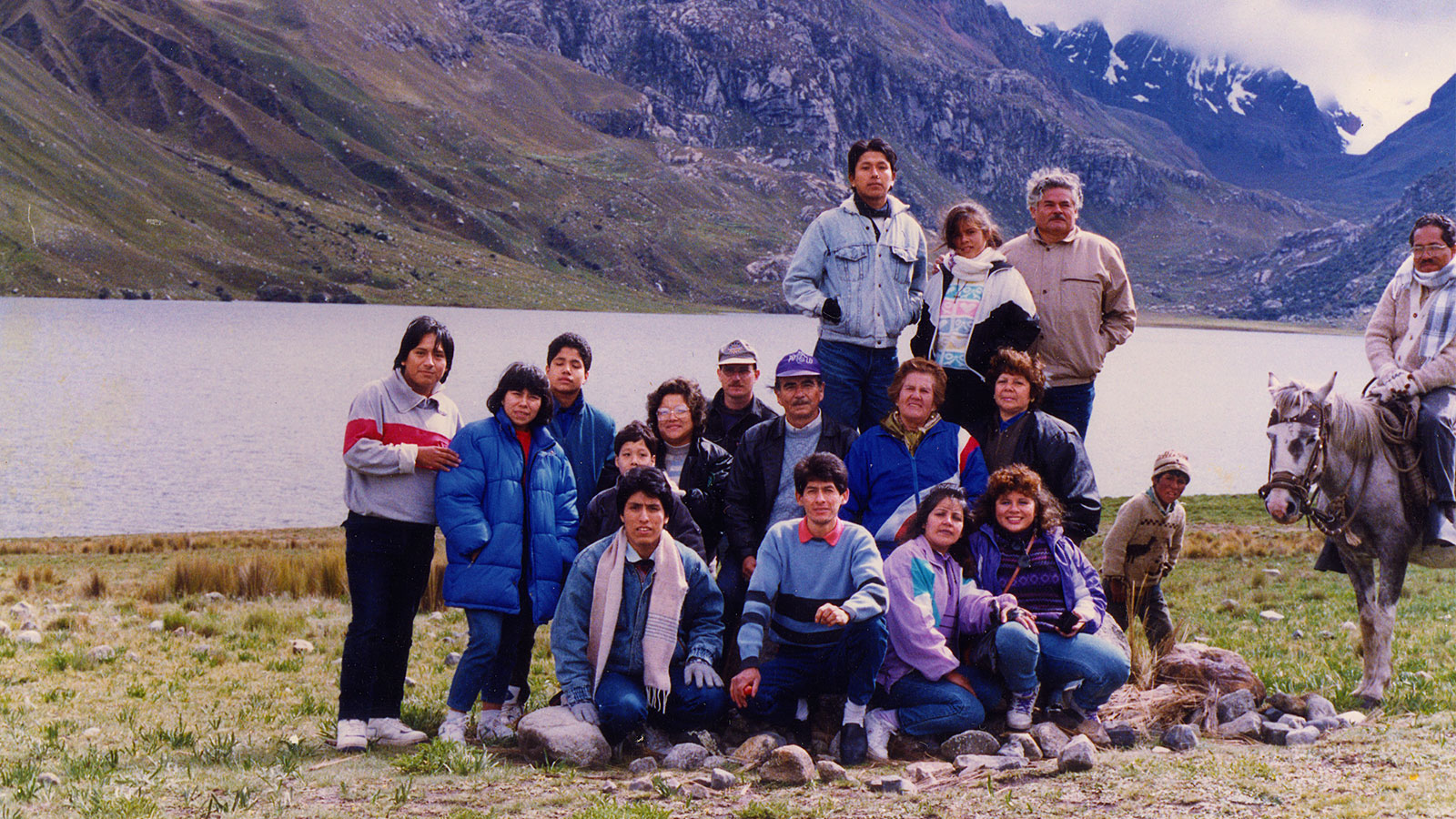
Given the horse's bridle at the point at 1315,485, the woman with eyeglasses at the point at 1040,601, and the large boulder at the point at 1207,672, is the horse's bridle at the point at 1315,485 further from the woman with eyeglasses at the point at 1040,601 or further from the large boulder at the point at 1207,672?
the woman with eyeglasses at the point at 1040,601

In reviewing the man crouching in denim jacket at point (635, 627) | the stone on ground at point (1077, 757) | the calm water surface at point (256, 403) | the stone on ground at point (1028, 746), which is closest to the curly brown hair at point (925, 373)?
the man crouching in denim jacket at point (635, 627)

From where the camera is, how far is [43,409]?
1797 inches

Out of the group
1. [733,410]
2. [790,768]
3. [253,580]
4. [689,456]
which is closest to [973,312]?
[733,410]

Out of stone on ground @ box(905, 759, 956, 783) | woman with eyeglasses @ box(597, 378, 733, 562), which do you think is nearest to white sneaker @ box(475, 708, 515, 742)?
woman with eyeglasses @ box(597, 378, 733, 562)

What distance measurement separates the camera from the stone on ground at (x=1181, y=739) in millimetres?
6133

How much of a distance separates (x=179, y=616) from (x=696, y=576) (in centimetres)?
825

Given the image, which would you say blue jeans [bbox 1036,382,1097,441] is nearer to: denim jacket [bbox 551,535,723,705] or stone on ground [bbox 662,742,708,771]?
denim jacket [bbox 551,535,723,705]

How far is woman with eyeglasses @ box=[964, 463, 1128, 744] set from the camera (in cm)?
625

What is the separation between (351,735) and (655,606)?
207 centimetres

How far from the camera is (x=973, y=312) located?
7.28m

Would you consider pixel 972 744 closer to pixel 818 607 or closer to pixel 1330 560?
pixel 818 607

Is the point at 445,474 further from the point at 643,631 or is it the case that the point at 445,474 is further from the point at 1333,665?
the point at 1333,665

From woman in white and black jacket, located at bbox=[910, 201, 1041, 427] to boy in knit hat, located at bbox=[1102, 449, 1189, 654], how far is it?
7.85 ft

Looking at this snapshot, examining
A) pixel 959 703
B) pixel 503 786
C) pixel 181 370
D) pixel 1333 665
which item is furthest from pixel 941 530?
pixel 181 370
